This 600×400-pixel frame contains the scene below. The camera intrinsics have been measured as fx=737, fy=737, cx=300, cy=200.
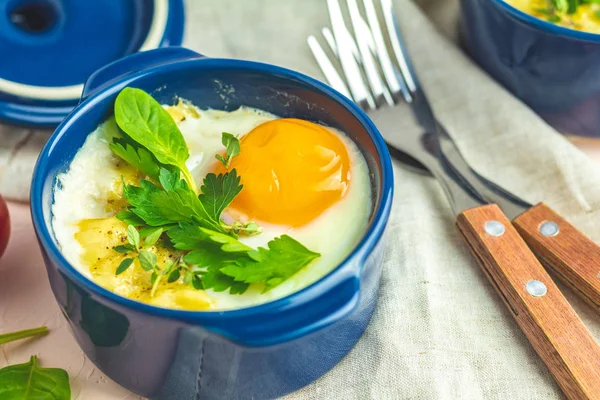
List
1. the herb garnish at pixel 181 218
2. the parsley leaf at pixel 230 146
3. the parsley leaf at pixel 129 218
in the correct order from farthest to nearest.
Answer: the parsley leaf at pixel 230 146 < the parsley leaf at pixel 129 218 < the herb garnish at pixel 181 218

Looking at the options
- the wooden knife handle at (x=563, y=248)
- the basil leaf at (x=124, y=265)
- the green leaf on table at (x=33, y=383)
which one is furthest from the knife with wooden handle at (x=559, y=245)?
the green leaf on table at (x=33, y=383)

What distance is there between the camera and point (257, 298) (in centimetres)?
126

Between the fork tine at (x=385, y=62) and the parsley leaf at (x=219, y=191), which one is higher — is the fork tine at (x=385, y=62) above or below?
below

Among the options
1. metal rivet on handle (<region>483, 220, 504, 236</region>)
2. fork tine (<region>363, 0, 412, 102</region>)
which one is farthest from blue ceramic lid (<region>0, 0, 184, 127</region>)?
metal rivet on handle (<region>483, 220, 504, 236</region>)

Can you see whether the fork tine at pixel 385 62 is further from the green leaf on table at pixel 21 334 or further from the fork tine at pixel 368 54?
the green leaf on table at pixel 21 334

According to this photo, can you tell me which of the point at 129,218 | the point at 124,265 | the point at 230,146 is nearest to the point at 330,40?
the point at 230,146

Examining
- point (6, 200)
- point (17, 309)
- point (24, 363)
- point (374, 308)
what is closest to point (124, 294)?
point (24, 363)

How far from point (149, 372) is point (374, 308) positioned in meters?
0.49

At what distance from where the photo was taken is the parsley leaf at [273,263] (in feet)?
4.10

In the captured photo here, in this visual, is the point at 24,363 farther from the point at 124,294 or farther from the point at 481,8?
the point at 481,8

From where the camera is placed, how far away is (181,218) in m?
1.36

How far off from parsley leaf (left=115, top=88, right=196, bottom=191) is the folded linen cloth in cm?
46

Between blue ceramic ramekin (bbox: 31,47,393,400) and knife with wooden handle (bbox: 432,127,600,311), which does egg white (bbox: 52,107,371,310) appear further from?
knife with wooden handle (bbox: 432,127,600,311)

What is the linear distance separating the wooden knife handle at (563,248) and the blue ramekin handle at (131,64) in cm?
83
